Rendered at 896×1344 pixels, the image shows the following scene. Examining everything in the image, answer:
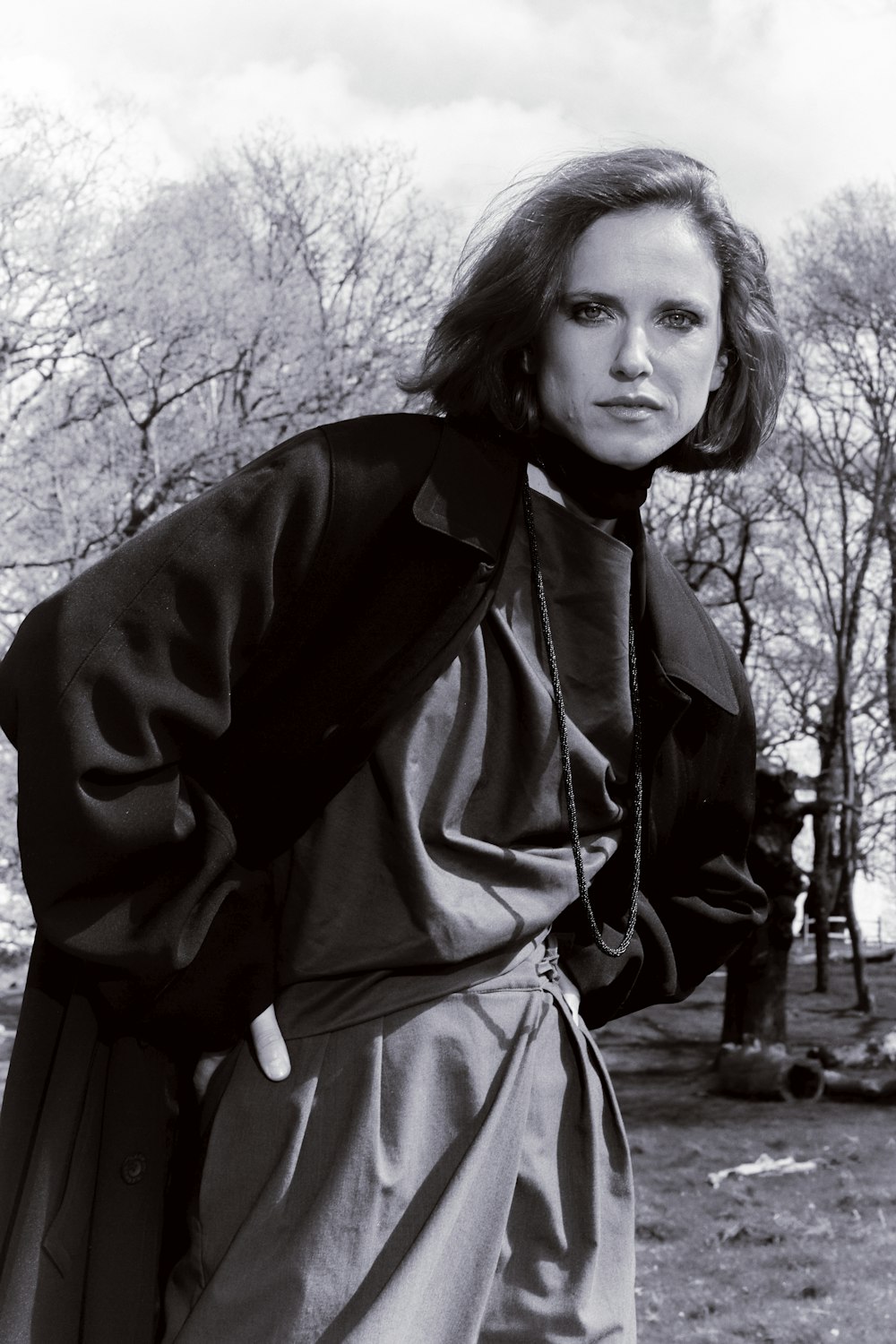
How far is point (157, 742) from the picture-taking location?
4.98 ft

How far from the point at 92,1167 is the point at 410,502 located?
89cm

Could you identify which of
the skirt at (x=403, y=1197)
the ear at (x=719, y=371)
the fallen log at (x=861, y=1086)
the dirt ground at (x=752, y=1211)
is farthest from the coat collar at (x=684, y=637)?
the fallen log at (x=861, y=1086)

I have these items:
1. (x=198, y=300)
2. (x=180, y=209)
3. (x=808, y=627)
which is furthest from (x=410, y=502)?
(x=808, y=627)

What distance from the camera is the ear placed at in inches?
79.7

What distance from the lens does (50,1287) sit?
161 centimetres

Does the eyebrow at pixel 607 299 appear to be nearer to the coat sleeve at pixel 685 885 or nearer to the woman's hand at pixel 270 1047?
the coat sleeve at pixel 685 885

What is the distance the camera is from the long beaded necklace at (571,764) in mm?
1737

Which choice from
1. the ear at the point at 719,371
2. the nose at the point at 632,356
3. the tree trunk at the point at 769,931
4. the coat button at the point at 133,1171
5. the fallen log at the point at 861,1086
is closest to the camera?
the coat button at the point at 133,1171

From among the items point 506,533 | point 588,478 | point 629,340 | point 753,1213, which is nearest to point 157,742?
point 506,533

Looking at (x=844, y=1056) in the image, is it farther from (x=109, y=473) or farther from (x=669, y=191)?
(x=669, y=191)

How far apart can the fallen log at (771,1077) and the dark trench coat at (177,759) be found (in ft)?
33.3

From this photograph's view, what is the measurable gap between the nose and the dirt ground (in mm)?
4711

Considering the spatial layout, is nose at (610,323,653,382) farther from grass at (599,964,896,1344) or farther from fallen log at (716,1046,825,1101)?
fallen log at (716,1046,825,1101)

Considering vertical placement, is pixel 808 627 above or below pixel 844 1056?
above
